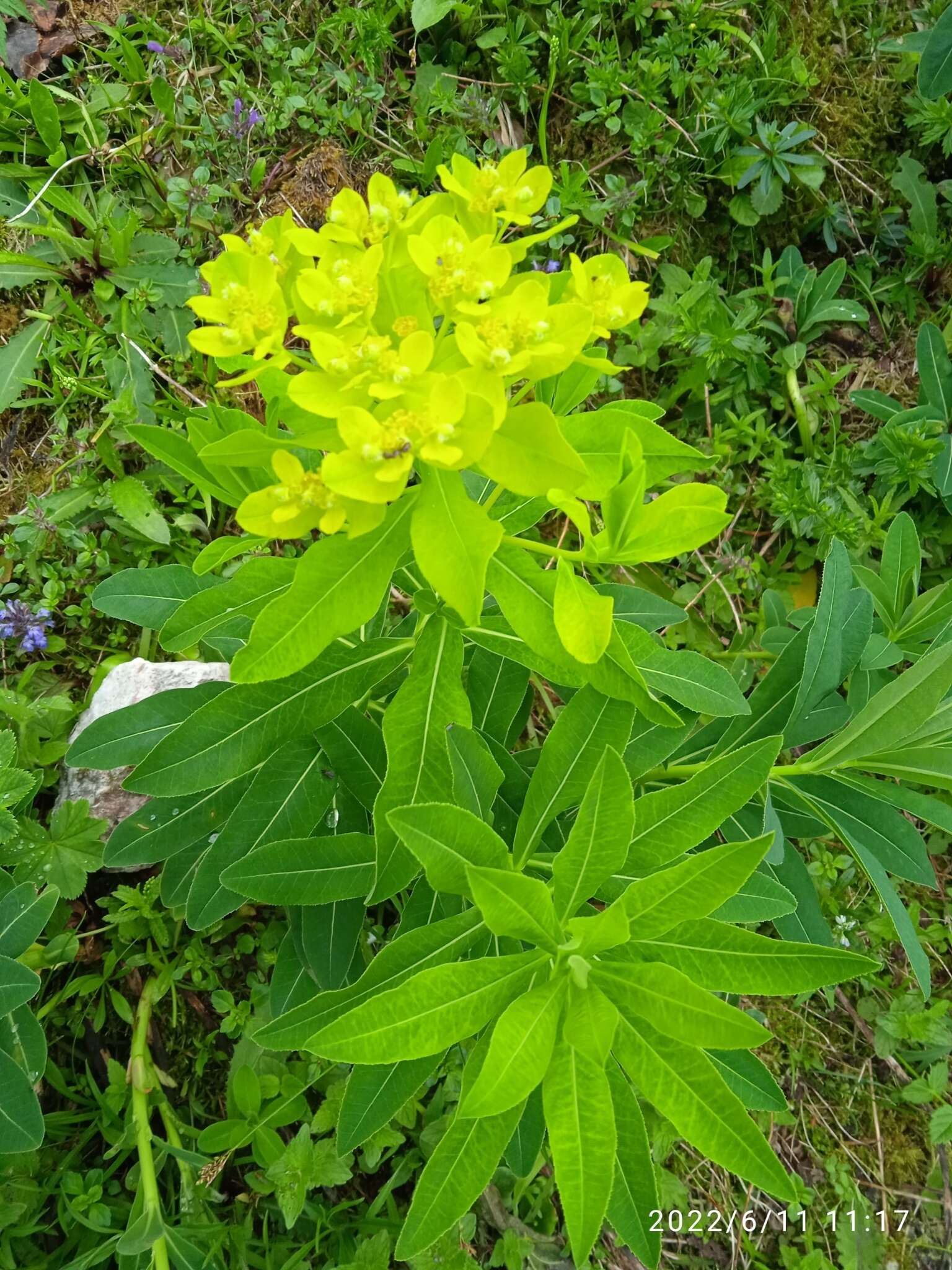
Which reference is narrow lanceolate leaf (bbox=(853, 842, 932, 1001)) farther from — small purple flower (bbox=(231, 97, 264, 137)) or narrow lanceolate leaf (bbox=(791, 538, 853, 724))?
small purple flower (bbox=(231, 97, 264, 137))

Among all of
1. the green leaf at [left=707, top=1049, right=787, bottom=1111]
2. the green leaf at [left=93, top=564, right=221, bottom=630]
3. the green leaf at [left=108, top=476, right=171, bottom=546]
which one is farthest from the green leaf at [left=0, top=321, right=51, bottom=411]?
the green leaf at [left=707, top=1049, right=787, bottom=1111]

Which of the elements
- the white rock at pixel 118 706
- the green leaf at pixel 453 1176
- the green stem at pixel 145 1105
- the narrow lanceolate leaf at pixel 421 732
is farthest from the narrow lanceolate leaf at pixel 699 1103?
the white rock at pixel 118 706

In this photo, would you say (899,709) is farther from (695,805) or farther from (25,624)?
(25,624)

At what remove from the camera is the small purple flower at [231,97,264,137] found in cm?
277

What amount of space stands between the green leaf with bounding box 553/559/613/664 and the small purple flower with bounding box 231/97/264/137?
237 cm

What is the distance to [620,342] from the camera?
9.45 ft

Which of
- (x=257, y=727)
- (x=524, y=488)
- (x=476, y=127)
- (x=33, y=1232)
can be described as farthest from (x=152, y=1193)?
(x=476, y=127)

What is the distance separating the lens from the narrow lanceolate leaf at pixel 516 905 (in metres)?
1.15

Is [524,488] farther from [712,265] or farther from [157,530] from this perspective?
[712,265]

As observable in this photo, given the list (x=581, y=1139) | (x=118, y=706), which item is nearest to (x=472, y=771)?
(x=581, y=1139)

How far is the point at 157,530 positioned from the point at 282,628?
149cm

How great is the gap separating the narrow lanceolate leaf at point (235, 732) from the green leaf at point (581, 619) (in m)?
0.52

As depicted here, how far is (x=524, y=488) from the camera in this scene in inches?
45.3

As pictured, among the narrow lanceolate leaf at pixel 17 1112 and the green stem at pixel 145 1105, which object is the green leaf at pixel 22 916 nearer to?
the narrow lanceolate leaf at pixel 17 1112
